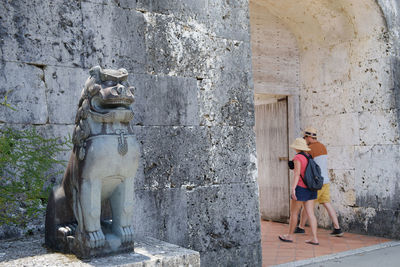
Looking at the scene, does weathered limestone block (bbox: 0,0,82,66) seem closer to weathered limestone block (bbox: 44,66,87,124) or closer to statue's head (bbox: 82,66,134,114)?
weathered limestone block (bbox: 44,66,87,124)

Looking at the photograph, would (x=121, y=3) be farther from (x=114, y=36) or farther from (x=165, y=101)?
(x=165, y=101)

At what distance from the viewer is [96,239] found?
7.28ft

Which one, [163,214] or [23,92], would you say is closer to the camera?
[23,92]

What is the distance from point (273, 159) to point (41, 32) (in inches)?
200

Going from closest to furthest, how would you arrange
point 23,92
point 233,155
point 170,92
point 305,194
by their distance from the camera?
point 23,92, point 170,92, point 233,155, point 305,194

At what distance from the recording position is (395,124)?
229 inches

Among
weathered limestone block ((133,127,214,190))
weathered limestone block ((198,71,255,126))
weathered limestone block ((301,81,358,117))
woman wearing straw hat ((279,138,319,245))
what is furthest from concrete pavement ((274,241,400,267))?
weathered limestone block ((301,81,358,117))

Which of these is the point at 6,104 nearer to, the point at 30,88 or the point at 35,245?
the point at 30,88

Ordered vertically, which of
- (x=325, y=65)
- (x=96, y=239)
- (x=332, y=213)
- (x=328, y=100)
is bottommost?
(x=332, y=213)

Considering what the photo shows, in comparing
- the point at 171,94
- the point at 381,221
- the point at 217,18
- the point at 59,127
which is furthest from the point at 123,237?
the point at 381,221

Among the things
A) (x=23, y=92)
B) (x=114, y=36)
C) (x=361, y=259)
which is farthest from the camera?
(x=361, y=259)

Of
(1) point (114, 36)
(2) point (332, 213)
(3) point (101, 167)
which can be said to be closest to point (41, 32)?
(1) point (114, 36)

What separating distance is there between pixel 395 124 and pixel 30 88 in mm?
4883

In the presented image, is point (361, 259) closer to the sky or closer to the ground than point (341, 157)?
closer to the ground
